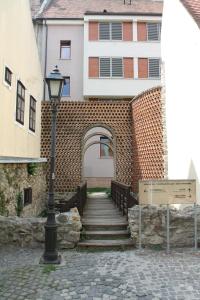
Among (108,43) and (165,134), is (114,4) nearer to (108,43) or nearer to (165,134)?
(108,43)

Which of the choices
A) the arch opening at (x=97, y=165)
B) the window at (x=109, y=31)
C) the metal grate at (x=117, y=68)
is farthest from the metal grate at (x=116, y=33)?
the arch opening at (x=97, y=165)

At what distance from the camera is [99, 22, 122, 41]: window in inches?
937

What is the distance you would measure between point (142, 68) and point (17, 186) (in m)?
15.9

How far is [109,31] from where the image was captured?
23844 millimetres

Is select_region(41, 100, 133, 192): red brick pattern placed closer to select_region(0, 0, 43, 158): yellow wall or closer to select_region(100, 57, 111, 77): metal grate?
select_region(0, 0, 43, 158): yellow wall

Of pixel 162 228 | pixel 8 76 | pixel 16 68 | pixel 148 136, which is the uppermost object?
pixel 16 68

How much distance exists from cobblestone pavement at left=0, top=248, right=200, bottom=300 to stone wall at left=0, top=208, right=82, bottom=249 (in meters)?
0.26

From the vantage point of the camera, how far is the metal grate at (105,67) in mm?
23344

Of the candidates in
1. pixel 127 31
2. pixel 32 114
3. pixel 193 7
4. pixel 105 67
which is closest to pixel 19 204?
pixel 32 114

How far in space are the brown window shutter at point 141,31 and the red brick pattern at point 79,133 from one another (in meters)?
9.36

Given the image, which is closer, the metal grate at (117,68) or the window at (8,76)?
the window at (8,76)

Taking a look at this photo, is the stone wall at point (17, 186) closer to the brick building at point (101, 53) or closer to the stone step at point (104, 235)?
the stone step at point (104, 235)

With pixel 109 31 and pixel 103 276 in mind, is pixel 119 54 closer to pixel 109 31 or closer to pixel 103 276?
pixel 109 31

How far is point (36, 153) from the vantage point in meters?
15.1
